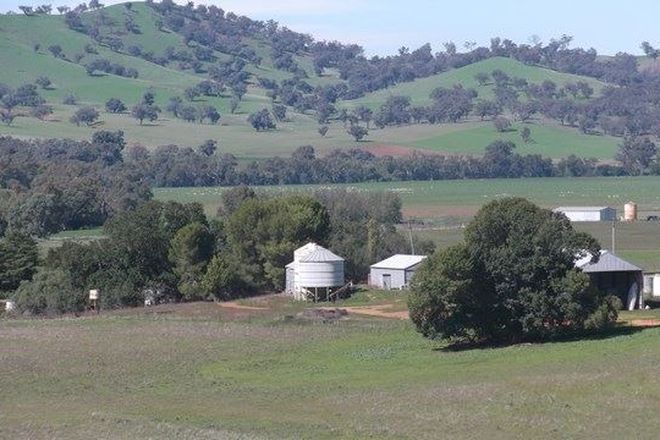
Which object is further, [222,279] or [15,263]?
[15,263]

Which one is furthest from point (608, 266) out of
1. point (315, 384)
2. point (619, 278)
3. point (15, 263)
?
point (15, 263)

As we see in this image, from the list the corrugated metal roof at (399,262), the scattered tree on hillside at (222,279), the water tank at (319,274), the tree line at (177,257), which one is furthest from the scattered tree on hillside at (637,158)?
the water tank at (319,274)

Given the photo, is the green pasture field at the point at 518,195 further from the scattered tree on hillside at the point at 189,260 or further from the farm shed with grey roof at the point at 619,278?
the scattered tree on hillside at the point at 189,260

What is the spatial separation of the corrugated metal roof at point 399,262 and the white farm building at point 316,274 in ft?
8.34

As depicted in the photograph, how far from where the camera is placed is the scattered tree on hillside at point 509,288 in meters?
48.7

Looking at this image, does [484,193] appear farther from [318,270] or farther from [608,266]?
[608,266]

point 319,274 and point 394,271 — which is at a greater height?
point 319,274

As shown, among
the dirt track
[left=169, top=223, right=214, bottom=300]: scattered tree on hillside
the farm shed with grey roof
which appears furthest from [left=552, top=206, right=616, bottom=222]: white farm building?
the farm shed with grey roof

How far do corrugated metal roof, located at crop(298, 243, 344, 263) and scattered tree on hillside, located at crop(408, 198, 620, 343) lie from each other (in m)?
18.4

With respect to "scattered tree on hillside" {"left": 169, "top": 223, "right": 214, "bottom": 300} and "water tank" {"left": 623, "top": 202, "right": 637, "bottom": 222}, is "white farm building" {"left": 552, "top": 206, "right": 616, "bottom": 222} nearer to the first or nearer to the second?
"water tank" {"left": 623, "top": 202, "right": 637, "bottom": 222}

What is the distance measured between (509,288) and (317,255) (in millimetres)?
20681

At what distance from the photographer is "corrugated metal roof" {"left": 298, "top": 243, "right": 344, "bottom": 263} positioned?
2729 inches

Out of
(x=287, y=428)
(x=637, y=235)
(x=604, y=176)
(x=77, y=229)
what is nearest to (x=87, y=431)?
(x=287, y=428)

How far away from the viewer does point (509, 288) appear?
4988cm
